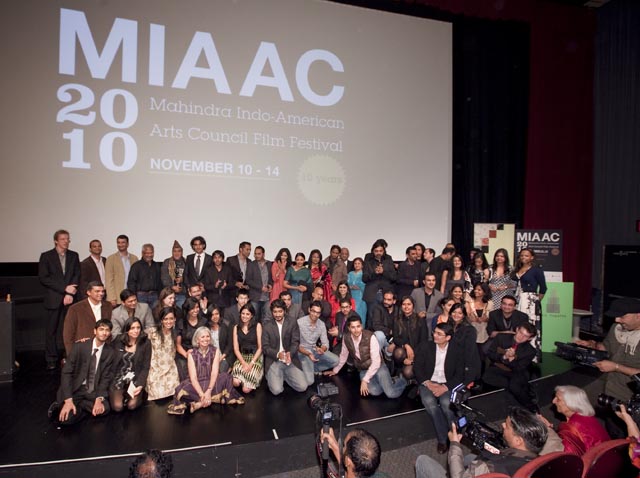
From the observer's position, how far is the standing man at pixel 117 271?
15.8 feet

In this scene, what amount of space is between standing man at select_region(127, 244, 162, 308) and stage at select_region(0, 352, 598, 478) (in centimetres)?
121

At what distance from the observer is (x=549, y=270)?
5812 millimetres

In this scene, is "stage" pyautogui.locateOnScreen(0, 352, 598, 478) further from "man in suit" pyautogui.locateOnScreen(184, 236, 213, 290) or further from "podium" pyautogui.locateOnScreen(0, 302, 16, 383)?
"man in suit" pyautogui.locateOnScreen(184, 236, 213, 290)

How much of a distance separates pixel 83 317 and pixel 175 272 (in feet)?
4.04

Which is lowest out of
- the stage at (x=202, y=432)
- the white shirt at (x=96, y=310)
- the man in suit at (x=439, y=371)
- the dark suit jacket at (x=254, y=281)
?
the stage at (x=202, y=432)

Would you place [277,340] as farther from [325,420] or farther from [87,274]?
[87,274]

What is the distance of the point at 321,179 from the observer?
20.2ft

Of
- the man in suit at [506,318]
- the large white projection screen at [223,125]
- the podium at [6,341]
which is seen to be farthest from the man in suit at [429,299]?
the podium at [6,341]

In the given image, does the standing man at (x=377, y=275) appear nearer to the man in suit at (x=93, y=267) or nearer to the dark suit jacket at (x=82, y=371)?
the dark suit jacket at (x=82, y=371)

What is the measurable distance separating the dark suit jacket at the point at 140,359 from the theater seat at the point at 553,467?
2.97 meters

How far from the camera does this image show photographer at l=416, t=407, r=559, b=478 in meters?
1.93

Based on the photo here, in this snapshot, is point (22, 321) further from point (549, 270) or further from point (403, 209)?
point (549, 270)

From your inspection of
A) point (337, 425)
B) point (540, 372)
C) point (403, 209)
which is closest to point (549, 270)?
point (540, 372)

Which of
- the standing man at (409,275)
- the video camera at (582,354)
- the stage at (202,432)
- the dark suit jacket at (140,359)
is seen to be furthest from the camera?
the standing man at (409,275)
